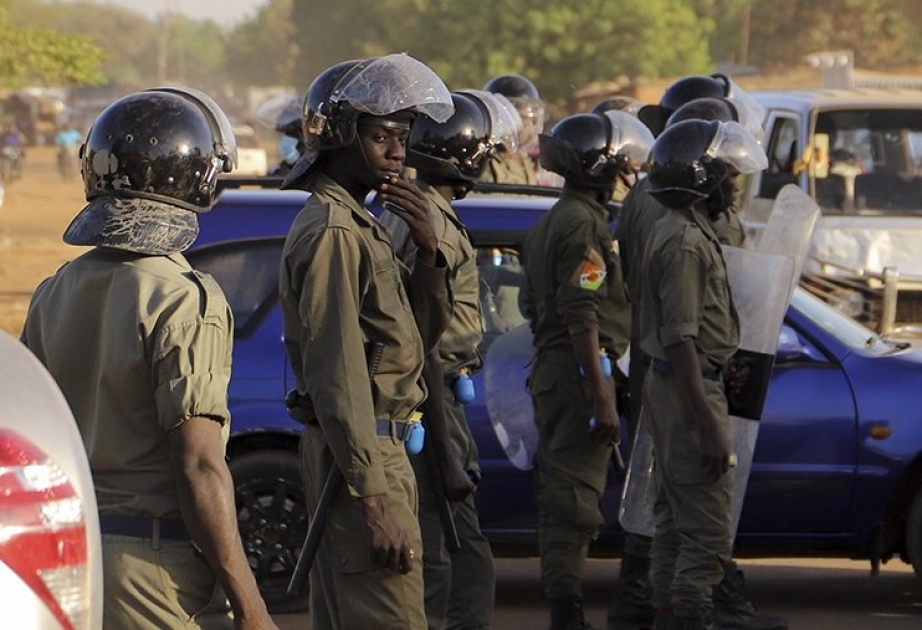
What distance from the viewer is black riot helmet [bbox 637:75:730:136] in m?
8.76

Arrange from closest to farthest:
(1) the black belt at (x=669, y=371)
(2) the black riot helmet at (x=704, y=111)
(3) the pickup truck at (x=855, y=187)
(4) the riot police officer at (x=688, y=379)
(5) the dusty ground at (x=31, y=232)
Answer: (4) the riot police officer at (x=688, y=379) → (1) the black belt at (x=669, y=371) → (2) the black riot helmet at (x=704, y=111) → (3) the pickup truck at (x=855, y=187) → (5) the dusty ground at (x=31, y=232)

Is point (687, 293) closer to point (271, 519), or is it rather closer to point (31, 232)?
point (271, 519)

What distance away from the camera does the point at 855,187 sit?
12.2 meters

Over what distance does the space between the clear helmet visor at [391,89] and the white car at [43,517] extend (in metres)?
1.70

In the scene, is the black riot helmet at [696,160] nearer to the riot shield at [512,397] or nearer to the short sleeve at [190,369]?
the riot shield at [512,397]

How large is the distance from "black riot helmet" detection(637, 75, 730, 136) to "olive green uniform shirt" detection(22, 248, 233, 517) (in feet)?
18.4

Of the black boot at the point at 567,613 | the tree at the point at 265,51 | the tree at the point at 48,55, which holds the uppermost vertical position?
the black boot at the point at 567,613

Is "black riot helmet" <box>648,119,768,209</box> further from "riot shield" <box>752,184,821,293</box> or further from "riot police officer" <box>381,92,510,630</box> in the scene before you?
"riot police officer" <box>381,92,510,630</box>

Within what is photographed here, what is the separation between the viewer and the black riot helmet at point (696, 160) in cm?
609

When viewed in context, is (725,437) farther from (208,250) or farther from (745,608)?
(208,250)

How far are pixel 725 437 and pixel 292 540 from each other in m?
1.97

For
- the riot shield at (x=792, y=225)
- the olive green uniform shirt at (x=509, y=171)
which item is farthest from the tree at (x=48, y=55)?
the riot shield at (x=792, y=225)

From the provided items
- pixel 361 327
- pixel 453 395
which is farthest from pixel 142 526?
pixel 453 395

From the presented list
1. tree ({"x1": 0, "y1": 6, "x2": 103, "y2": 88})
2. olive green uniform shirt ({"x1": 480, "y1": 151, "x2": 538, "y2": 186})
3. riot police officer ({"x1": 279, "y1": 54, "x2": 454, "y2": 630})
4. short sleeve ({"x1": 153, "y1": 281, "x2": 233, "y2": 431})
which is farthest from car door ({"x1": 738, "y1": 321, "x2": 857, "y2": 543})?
tree ({"x1": 0, "y1": 6, "x2": 103, "y2": 88})
